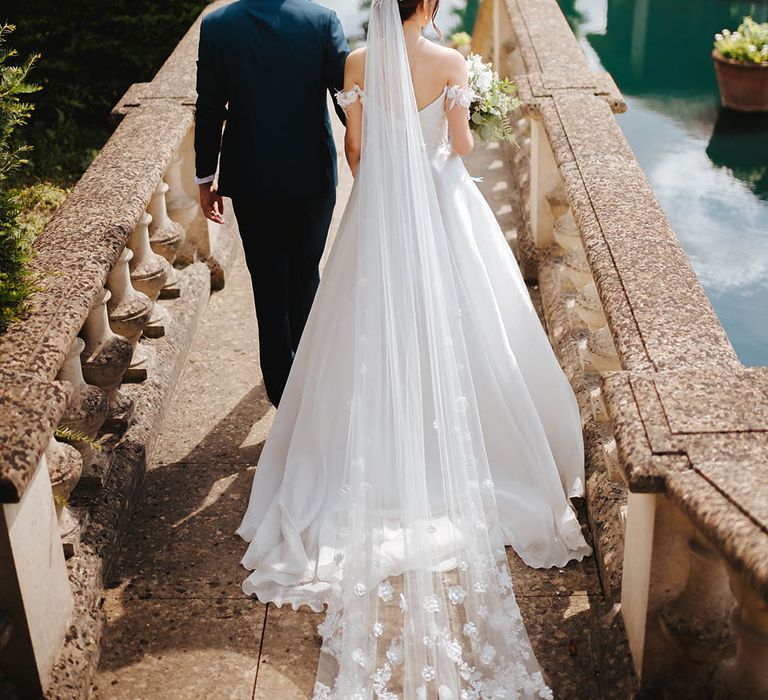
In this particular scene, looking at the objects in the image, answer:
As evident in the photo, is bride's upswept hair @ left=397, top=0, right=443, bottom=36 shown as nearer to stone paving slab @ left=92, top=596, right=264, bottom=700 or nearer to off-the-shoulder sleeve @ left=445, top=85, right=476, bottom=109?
off-the-shoulder sleeve @ left=445, top=85, right=476, bottom=109

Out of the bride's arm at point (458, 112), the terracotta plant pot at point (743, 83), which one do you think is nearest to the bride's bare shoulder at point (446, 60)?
the bride's arm at point (458, 112)

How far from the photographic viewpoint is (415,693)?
278cm

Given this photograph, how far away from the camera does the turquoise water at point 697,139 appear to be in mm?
6238

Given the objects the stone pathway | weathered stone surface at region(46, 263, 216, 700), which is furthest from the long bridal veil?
weathered stone surface at region(46, 263, 216, 700)

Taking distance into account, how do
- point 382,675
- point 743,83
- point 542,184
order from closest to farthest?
point 382,675 → point 542,184 → point 743,83

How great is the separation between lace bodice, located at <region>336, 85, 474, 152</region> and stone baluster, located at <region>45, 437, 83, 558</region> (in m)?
1.46

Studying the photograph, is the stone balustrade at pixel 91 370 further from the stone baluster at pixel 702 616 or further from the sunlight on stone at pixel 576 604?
the stone baluster at pixel 702 616

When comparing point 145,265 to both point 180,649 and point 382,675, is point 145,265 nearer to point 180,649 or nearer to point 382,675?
point 180,649

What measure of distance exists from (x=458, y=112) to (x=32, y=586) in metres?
2.08

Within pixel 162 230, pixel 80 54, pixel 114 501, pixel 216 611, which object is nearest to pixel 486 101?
pixel 162 230

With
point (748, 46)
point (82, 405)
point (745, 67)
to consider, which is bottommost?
point (745, 67)

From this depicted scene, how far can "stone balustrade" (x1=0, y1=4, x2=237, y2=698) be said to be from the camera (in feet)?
8.39

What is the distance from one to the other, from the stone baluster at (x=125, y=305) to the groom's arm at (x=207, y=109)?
45cm

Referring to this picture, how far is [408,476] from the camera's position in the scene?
3230 millimetres
